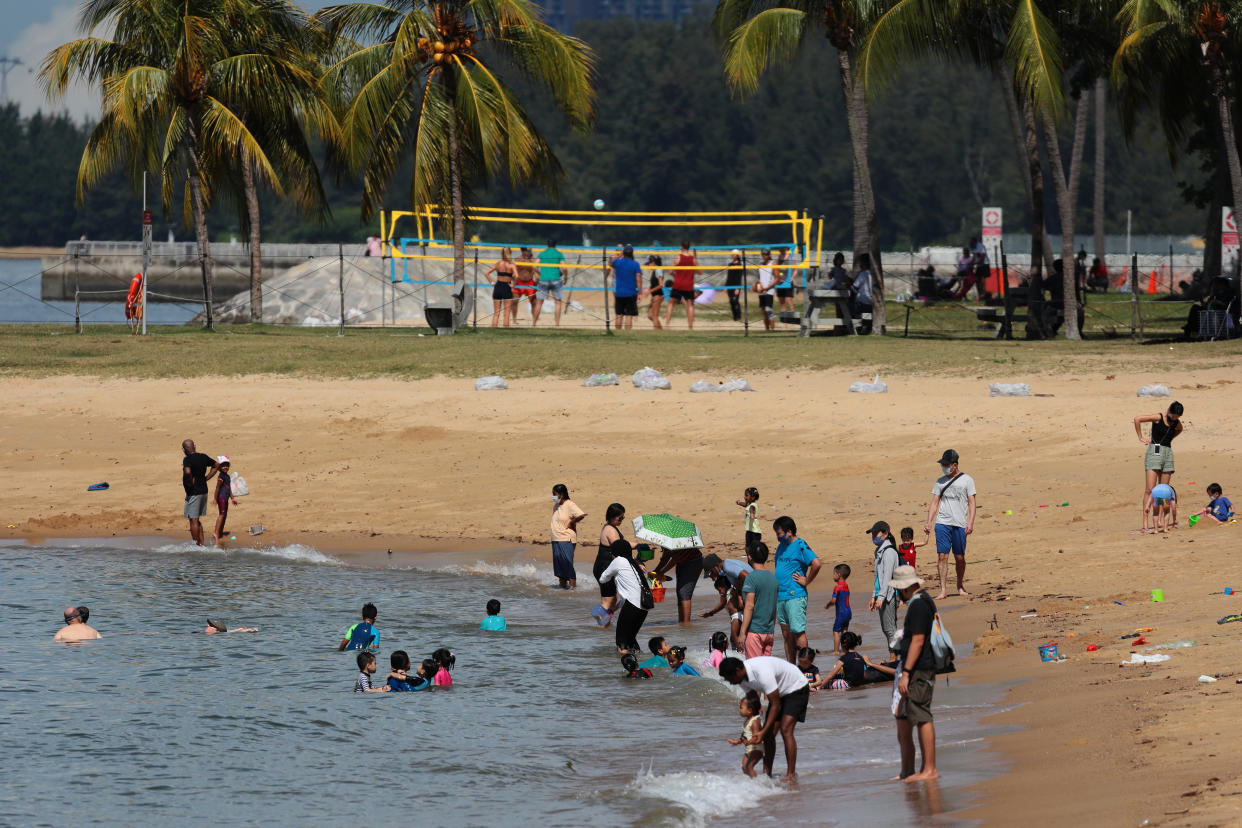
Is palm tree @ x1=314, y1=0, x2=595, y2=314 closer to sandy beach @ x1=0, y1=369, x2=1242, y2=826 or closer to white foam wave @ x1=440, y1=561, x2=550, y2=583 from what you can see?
sandy beach @ x1=0, y1=369, x2=1242, y2=826

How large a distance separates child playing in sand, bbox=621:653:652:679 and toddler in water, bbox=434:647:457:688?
5.05ft

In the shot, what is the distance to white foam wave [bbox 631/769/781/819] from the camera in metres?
10.3

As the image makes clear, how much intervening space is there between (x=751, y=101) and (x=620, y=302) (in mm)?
81437

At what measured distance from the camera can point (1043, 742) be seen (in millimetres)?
10531

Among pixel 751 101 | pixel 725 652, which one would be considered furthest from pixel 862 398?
pixel 751 101

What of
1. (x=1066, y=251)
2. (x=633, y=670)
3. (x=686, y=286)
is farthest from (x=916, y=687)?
(x=686, y=286)

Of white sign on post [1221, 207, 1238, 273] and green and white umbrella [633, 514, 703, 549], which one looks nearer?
green and white umbrella [633, 514, 703, 549]

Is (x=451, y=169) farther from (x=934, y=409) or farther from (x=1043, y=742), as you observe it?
(x=1043, y=742)

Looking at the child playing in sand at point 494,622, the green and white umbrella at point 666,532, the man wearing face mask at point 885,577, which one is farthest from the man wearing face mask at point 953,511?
the child playing in sand at point 494,622

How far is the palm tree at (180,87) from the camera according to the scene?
33.6 metres

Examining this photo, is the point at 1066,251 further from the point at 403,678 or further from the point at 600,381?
the point at 403,678

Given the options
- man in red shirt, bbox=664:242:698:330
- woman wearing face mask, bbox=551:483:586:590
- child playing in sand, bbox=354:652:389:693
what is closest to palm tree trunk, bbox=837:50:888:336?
man in red shirt, bbox=664:242:698:330

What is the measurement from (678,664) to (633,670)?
408 mm

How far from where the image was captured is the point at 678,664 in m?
14.1
